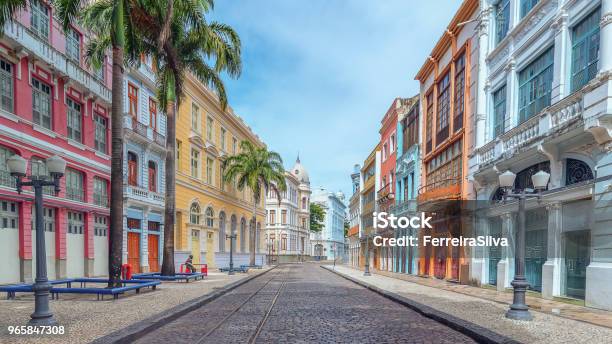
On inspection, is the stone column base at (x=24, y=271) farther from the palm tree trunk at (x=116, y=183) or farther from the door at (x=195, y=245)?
the door at (x=195, y=245)

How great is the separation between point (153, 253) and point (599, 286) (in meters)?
24.3

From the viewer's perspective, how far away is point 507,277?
1662 cm

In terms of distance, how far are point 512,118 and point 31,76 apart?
736 inches

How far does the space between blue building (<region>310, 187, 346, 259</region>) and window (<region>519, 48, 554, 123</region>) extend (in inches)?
3419

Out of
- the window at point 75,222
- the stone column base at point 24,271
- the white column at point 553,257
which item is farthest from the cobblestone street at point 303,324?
the window at point 75,222

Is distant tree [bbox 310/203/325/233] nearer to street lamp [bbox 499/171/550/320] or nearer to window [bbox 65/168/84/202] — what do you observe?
window [bbox 65/168/84/202]

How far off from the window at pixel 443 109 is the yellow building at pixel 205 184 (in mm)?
16525

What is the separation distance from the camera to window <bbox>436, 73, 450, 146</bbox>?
953 inches

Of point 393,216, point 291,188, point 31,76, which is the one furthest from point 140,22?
point 291,188

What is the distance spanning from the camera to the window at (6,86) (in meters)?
16.0

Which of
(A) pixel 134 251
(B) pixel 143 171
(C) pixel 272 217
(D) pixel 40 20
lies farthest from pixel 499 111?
(C) pixel 272 217

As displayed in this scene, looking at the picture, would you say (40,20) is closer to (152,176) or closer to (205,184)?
(152,176)

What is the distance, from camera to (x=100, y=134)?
2314 cm

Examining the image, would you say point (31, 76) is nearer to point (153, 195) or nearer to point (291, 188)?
point (153, 195)
